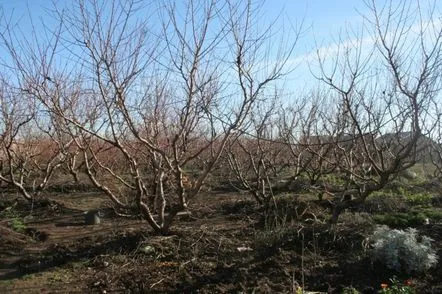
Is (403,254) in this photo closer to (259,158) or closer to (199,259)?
(199,259)

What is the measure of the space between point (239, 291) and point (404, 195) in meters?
7.10

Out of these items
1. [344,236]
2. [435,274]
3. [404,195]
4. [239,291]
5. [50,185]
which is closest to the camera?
[239,291]

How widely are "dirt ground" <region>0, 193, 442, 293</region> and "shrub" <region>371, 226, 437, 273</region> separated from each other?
0.11 meters

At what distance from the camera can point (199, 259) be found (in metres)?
5.74

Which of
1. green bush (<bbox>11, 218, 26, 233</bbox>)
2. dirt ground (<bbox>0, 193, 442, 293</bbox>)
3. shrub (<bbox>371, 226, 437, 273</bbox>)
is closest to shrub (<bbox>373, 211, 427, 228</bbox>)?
dirt ground (<bbox>0, 193, 442, 293</bbox>)

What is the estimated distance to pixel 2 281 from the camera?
5.43m

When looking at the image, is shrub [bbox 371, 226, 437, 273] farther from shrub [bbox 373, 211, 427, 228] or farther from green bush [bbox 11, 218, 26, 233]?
green bush [bbox 11, 218, 26, 233]

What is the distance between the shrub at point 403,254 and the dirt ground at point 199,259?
4.2 inches

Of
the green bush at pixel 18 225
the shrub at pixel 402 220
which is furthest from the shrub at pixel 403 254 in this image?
the green bush at pixel 18 225

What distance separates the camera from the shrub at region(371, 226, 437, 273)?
504 cm

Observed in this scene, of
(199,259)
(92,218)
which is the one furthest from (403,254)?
(92,218)

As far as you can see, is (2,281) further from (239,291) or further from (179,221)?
(179,221)

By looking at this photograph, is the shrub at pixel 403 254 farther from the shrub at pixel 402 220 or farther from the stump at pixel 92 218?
the stump at pixel 92 218

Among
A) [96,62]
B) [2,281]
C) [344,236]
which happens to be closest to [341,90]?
[344,236]
